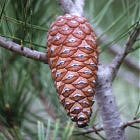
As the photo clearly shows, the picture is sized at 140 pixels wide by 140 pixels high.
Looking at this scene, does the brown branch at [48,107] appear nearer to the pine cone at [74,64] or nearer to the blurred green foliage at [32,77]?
the blurred green foliage at [32,77]

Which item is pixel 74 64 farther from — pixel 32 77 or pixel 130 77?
pixel 130 77

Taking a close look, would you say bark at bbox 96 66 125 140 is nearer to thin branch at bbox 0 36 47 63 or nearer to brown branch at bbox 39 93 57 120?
thin branch at bbox 0 36 47 63

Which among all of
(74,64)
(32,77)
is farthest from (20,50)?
(32,77)

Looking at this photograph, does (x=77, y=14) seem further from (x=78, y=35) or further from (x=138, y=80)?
(x=138, y=80)

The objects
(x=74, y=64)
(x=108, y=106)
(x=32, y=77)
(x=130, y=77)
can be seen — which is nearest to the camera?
(x=74, y=64)

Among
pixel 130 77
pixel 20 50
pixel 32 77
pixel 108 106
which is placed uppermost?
pixel 20 50

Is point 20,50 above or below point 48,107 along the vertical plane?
above

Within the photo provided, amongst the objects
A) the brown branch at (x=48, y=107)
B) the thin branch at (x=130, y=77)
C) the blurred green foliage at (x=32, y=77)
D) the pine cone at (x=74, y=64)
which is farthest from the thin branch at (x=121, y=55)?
the thin branch at (x=130, y=77)

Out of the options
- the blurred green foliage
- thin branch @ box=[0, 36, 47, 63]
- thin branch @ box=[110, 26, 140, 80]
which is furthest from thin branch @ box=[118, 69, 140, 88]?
thin branch @ box=[0, 36, 47, 63]
